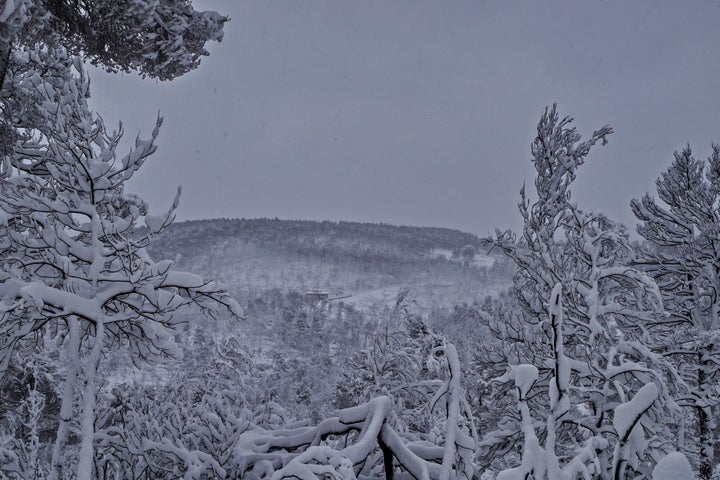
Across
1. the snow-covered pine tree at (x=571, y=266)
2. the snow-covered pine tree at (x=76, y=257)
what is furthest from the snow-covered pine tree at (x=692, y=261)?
the snow-covered pine tree at (x=76, y=257)

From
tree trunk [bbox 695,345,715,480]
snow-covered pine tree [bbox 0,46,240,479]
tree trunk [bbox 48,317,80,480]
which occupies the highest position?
snow-covered pine tree [bbox 0,46,240,479]

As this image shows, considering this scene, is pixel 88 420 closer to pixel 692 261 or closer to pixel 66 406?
pixel 66 406

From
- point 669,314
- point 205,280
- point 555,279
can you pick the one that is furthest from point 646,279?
point 205,280

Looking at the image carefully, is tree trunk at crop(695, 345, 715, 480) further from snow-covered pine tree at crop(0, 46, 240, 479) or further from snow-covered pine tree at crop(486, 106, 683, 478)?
snow-covered pine tree at crop(0, 46, 240, 479)

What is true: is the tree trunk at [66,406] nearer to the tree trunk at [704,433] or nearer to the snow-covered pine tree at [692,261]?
the snow-covered pine tree at [692,261]

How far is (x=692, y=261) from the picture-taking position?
1039 cm

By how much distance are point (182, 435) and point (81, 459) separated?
2050 mm

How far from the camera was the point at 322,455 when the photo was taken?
7.50 feet

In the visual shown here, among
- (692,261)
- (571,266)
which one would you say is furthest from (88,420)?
(692,261)

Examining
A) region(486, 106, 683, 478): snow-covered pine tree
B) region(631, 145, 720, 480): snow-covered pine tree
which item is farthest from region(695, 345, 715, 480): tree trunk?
region(486, 106, 683, 478): snow-covered pine tree

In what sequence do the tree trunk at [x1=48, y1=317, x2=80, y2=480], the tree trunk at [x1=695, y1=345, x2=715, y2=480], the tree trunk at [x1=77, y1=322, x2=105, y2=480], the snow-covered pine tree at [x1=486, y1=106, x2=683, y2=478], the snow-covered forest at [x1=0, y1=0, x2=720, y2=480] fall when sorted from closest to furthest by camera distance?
the snow-covered forest at [x1=0, y1=0, x2=720, y2=480] < the tree trunk at [x1=77, y1=322, x2=105, y2=480] < the tree trunk at [x1=48, y1=317, x2=80, y2=480] < the snow-covered pine tree at [x1=486, y1=106, x2=683, y2=478] < the tree trunk at [x1=695, y1=345, x2=715, y2=480]

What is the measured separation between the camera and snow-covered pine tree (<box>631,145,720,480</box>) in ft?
32.4

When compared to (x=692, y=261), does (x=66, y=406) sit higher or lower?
lower

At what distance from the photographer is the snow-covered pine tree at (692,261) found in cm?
989
